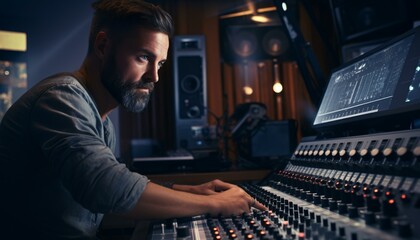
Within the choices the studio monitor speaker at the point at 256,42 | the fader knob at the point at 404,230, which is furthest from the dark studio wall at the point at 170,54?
the fader knob at the point at 404,230

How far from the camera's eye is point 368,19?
2.23 meters

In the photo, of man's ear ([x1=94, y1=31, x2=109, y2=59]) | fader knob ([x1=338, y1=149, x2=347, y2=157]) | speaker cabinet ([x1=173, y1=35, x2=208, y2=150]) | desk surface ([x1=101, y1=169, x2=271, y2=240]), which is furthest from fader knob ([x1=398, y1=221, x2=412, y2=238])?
speaker cabinet ([x1=173, y1=35, x2=208, y2=150])

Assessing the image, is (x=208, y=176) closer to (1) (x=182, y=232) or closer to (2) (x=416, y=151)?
(1) (x=182, y=232)

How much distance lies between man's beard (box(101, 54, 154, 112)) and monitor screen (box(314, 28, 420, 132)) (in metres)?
0.64

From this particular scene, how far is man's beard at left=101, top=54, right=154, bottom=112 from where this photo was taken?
1.24 meters

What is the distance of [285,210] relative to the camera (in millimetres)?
862

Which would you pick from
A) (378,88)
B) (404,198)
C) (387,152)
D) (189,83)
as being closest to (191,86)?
(189,83)

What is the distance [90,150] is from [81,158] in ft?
0.08

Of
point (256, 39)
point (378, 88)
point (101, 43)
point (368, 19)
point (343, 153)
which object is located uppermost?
point (256, 39)

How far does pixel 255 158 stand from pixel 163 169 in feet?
2.08

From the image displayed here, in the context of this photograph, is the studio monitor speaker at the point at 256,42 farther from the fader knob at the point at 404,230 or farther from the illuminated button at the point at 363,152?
the fader knob at the point at 404,230

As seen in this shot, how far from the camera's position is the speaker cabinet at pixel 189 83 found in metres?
2.90

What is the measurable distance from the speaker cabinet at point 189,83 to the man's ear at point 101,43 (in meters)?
1.62

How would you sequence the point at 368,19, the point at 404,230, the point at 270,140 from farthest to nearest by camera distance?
1. the point at 270,140
2. the point at 368,19
3. the point at 404,230
